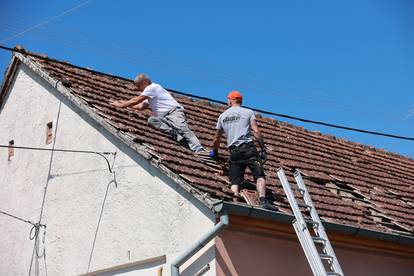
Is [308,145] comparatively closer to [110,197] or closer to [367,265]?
[367,265]

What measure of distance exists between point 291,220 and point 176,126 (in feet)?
7.61

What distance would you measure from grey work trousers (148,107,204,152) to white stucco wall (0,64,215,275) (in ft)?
2.82

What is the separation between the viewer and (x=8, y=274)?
10.5 meters

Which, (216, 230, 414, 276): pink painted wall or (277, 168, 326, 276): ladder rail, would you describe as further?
(216, 230, 414, 276): pink painted wall

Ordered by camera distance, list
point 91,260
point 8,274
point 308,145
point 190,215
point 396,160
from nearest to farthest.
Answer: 1. point 190,215
2. point 91,260
3. point 8,274
4. point 308,145
5. point 396,160

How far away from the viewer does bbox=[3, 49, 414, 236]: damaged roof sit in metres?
8.88

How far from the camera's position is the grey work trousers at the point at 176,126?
962 cm

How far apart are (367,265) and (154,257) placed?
10.0 feet

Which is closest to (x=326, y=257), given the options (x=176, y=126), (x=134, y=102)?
(x=176, y=126)

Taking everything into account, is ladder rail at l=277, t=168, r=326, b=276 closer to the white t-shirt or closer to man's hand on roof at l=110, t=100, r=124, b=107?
the white t-shirt

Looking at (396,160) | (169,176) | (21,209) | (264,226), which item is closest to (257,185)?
(264,226)

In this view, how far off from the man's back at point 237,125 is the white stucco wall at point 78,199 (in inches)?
40.8

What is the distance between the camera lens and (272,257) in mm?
8344

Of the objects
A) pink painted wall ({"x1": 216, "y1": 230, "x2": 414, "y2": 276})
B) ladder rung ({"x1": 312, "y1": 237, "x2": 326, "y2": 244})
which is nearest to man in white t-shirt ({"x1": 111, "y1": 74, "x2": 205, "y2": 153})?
pink painted wall ({"x1": 216, "y1": 230, "x2": 414, "y2": 276})
